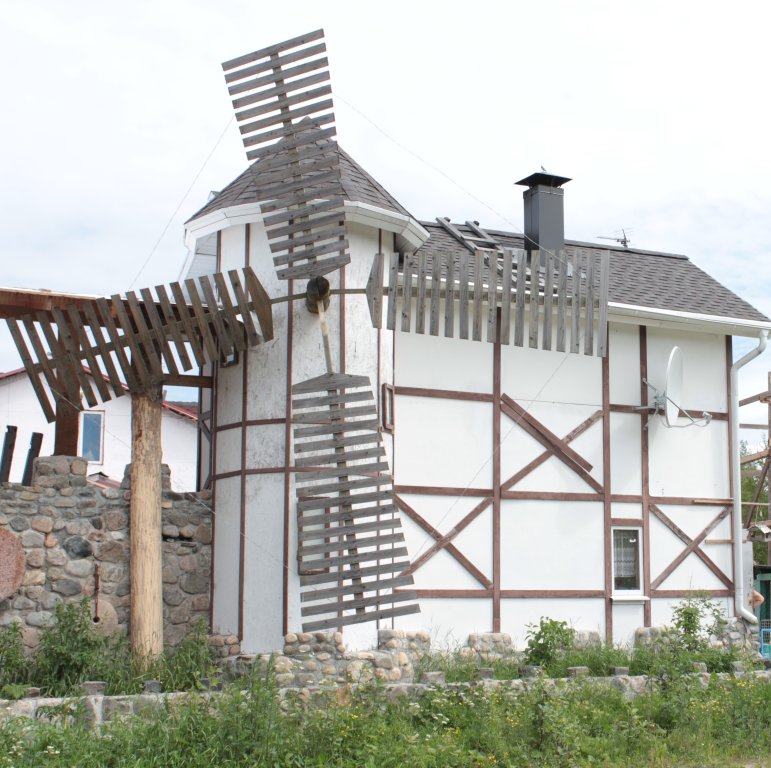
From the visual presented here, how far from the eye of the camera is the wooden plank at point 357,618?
1027cm

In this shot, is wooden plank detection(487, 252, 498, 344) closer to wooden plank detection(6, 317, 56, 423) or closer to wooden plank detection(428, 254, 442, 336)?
wooden plank detection(428, 254, 442, 336)

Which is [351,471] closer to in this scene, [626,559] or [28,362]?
[28,362]

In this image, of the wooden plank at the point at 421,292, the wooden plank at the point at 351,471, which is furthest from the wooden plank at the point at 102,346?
A: the wooden plank at the point at 421,292

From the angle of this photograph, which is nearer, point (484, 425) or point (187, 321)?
point (187, 321)

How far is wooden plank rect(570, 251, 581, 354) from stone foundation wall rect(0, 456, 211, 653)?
4.48 m

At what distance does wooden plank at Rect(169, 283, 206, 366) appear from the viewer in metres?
10.5

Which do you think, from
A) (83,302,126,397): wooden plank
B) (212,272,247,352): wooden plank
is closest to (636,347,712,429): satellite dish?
(212,272,247,352): wooden plank

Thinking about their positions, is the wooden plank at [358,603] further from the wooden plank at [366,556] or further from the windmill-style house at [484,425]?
the wooden plank at [366,556]

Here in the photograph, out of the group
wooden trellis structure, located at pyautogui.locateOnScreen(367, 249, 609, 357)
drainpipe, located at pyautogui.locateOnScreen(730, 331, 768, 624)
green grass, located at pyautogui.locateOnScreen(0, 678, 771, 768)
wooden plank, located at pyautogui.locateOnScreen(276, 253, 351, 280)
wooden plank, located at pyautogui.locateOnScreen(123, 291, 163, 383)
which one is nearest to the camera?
green grass, located at pyautogui.locateOnScreen(0, 678, 771, 768)

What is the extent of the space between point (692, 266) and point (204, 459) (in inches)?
331

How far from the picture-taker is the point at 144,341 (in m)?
10.5

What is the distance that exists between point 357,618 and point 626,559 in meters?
4.42

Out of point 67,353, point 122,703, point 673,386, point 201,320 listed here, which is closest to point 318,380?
point 201,320

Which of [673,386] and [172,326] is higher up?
[172,326]
